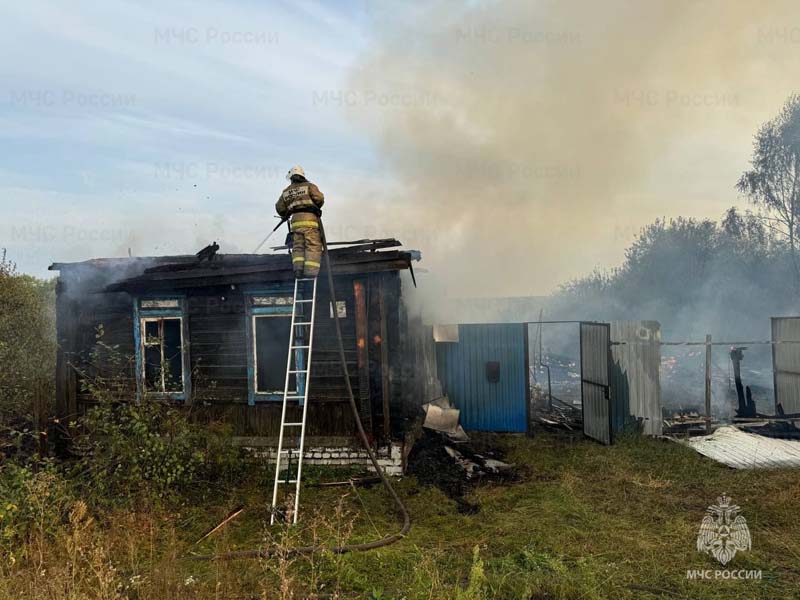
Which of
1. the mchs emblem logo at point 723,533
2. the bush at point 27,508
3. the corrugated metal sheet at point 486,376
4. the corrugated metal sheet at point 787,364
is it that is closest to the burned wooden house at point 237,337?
the bush at point 27,508

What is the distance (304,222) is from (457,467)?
4488 mm

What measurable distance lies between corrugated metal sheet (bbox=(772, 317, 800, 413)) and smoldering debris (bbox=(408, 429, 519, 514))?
20.0 ft

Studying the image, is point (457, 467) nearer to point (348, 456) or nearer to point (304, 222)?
point (348, 456)

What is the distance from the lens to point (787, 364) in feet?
33.2

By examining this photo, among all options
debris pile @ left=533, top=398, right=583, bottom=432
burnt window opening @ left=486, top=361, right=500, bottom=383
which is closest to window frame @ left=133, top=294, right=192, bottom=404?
burnt window opening @ left=486, top=361, right=500, bottom=383

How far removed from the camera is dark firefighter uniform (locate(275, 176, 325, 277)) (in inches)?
269

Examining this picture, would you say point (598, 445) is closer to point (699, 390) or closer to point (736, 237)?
point (699, 390)

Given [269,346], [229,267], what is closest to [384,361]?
[269,346]

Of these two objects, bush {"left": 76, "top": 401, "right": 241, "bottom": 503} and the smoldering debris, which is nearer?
bush {"left": 76, "top": 401, "right": 241, "bottom": 503}

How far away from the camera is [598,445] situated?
928 cm

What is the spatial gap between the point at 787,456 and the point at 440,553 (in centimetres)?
619

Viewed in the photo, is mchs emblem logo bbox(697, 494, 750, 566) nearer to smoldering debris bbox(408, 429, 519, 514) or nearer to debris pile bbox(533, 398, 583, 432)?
smoldering debris bbox(408, 429, 519, 514)

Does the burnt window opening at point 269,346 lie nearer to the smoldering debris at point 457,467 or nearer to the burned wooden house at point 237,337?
the burned wooden house at point 237,337

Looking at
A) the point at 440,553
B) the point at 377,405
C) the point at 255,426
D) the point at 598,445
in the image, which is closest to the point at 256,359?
the point at 255,426
